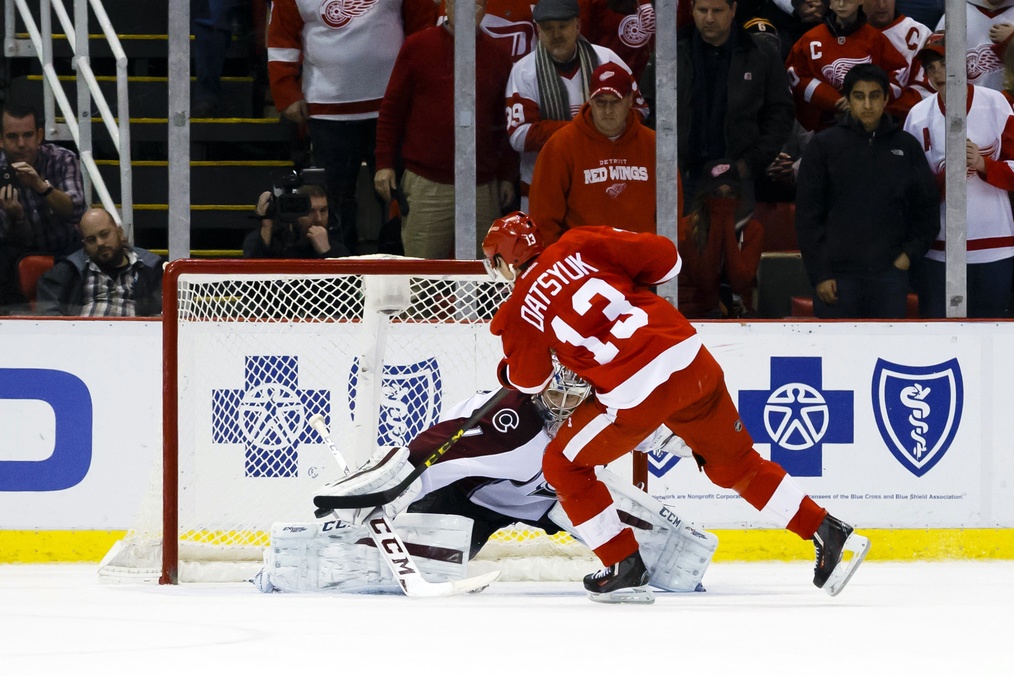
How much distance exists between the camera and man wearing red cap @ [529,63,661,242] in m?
4.92

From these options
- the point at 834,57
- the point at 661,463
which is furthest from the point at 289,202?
the point at 834,57

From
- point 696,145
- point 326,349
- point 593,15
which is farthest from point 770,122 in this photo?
point 326,349

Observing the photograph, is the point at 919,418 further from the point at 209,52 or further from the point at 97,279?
the point at 209,52

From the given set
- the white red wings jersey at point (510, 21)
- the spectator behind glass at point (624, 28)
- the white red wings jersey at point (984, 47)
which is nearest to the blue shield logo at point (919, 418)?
the white red wings jersey at point (984, 47)

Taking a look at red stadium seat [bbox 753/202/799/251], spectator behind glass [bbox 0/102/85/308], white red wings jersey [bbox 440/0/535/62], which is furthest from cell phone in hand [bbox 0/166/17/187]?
red stadium seat [bbox 753/202/799/251]

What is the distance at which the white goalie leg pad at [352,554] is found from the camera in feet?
12.7

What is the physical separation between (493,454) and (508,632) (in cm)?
109

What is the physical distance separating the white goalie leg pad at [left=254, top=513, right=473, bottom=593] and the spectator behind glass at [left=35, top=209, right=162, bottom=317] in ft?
4.64

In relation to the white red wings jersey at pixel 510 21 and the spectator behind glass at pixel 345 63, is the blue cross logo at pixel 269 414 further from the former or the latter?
the white red wings jersey at pixel 510 21

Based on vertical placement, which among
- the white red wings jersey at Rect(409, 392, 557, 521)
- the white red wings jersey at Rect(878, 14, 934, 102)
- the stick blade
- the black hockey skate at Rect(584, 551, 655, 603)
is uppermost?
Answer: the white red wings jersey at Rect(878, 14, 934, 102)

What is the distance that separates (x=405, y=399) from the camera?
4.46 meters

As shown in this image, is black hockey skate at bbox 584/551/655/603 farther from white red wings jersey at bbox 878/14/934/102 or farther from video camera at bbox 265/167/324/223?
white red wings jersey at bbox 878/14/934/102

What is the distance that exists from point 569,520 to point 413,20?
229 cm

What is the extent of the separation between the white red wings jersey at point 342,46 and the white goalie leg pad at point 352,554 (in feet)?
6.31
